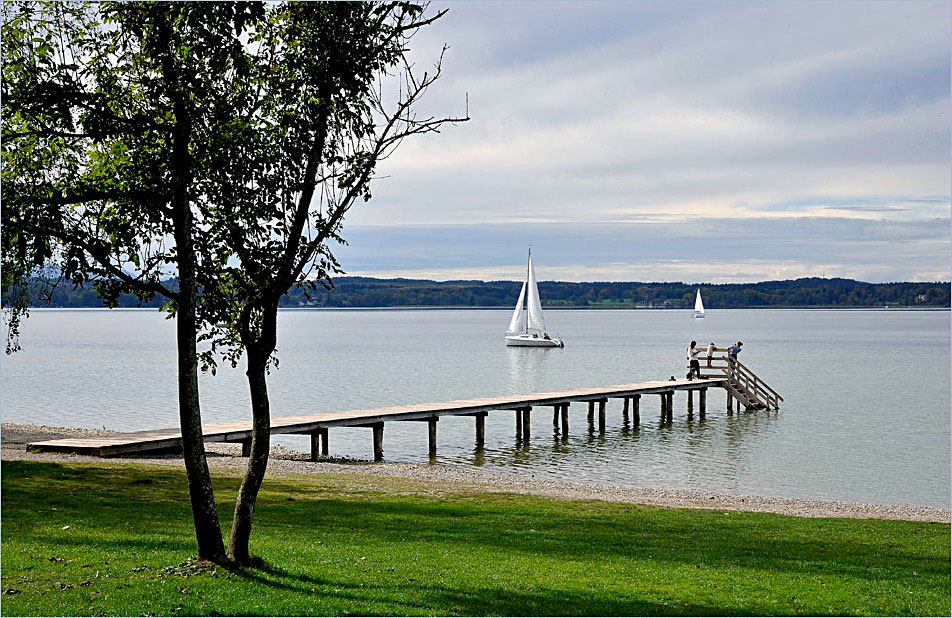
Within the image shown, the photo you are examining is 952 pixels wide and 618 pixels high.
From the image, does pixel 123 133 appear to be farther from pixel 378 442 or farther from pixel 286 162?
pixel 378 442

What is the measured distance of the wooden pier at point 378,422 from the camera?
2244 cm

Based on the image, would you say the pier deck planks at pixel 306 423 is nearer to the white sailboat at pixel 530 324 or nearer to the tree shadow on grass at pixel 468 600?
the tree shadow on grass at pixel 468 600

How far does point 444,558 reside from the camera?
1131cm

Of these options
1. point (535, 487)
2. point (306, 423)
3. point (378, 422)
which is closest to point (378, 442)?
point (378, 422)

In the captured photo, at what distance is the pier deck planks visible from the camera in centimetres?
2216

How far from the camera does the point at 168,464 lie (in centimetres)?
2083

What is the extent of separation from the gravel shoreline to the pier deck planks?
15.4 inches

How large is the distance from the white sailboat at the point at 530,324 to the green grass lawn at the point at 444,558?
73008mm

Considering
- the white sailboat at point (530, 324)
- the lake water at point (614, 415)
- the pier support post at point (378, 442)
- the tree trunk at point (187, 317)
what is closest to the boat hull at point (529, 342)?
the white sailboat at point (530, 324)

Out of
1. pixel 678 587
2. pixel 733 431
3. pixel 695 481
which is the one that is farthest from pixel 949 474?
pixel 678 587

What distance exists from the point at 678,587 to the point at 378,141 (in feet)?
18.5

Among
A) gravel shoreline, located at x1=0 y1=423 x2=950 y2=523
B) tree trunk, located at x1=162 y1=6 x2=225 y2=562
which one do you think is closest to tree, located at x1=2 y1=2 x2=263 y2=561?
tree trunk, located at x1=162 y1=6 x2=225 y2=562

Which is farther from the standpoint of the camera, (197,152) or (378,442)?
(378,442)

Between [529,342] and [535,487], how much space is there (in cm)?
7934
